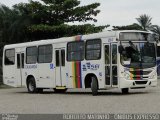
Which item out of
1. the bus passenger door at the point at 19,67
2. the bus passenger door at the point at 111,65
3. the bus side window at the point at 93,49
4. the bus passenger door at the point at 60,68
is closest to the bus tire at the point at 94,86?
the bus passenger door at the point at 111,65

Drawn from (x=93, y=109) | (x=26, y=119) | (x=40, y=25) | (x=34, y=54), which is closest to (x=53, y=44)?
(x=34, y=54)

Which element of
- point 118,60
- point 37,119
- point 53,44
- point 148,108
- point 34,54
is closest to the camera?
point 37,119

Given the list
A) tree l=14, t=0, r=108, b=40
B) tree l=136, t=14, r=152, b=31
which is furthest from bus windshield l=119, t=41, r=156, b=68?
tree l=136, t=14, r=152, b=31

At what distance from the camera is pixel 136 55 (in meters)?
22.1

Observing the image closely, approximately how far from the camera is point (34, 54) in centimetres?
2769

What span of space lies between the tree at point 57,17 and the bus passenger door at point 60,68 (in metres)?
20.7

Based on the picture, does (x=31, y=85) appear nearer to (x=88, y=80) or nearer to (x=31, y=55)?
(x=31, y=55)

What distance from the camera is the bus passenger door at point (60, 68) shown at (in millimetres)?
25234

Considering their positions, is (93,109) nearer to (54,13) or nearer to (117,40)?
(117,40)

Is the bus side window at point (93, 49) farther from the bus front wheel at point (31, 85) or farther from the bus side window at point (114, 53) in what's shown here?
the bus front wheel at point (31, 85)

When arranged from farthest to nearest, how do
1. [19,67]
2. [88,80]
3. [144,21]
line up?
[144,21], [19,67], [88,80]

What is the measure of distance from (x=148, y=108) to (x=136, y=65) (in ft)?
22.0

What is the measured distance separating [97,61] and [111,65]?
0.85m

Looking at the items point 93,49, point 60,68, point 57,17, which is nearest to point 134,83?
point 93,49
